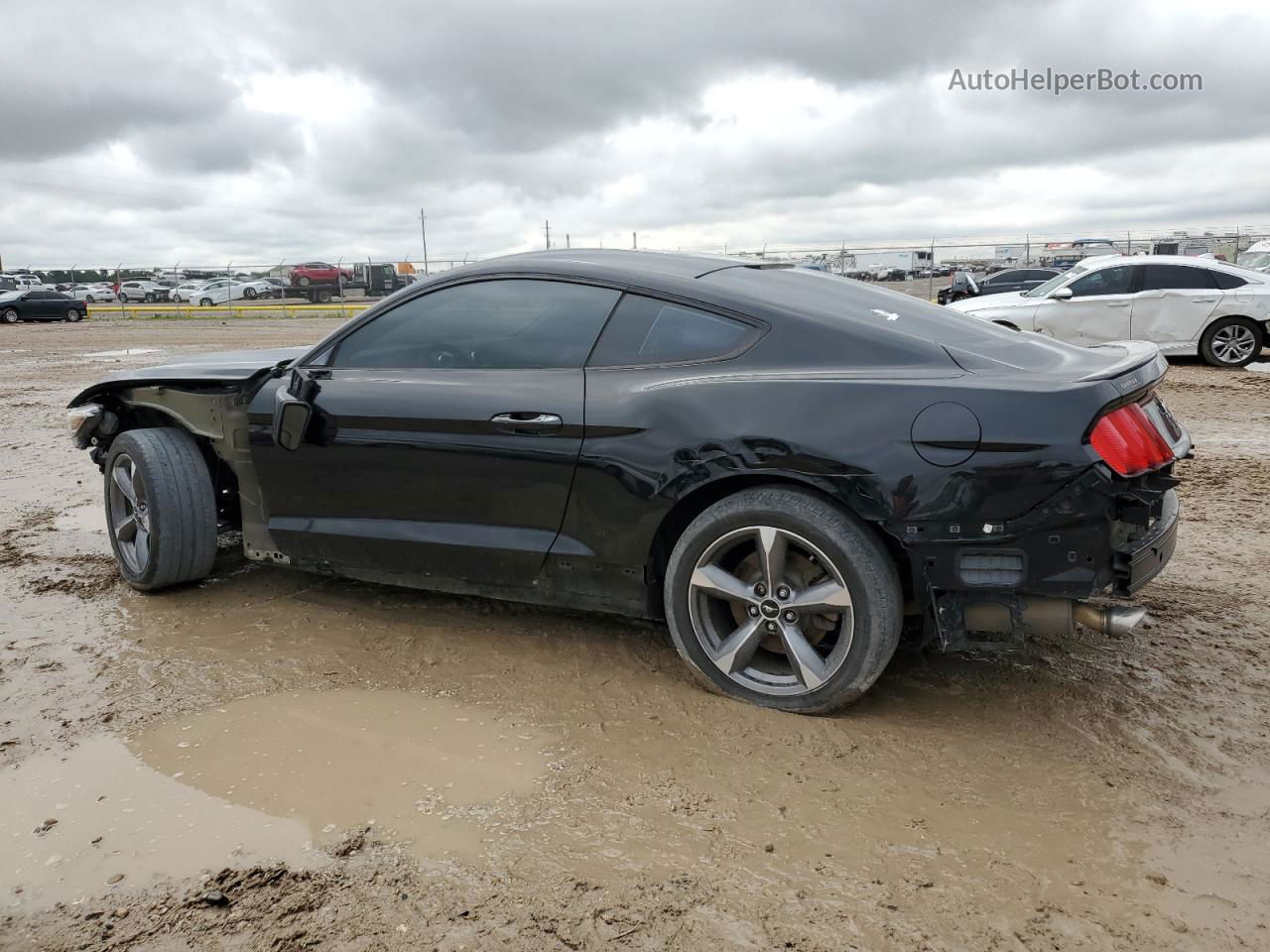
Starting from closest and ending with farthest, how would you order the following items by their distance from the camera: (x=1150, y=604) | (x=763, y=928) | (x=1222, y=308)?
(x=763, y=928)
(x=1150, y=604)
(x=1222, y=308)

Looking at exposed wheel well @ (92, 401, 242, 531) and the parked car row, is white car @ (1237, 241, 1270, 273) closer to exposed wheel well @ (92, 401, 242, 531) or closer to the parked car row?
the parked car row

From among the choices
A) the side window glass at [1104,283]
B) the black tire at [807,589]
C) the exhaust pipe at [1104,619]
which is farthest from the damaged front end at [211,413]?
the side window glass at [1104,283]

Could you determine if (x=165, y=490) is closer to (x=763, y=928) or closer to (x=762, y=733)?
(x=762, y=733)

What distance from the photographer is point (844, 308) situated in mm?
3412

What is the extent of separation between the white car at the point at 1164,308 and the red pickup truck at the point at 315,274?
30163mm

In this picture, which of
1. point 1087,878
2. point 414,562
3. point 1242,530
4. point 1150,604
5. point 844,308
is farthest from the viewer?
point 1242,530

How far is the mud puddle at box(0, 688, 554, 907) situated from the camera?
2.59 metres

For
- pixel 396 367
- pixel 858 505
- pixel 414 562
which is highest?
pixel 396 367

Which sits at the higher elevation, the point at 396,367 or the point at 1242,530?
the point at 396,367

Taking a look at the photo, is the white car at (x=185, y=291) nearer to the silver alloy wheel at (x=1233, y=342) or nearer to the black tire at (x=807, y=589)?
the silver alloy wheel at (x=1233, y=342)

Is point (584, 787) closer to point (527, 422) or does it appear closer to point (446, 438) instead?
point (527, 422)

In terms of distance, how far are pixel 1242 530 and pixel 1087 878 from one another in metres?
3.66

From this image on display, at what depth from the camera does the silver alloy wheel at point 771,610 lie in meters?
3.12

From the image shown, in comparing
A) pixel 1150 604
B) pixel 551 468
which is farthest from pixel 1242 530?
pixel 551 468
